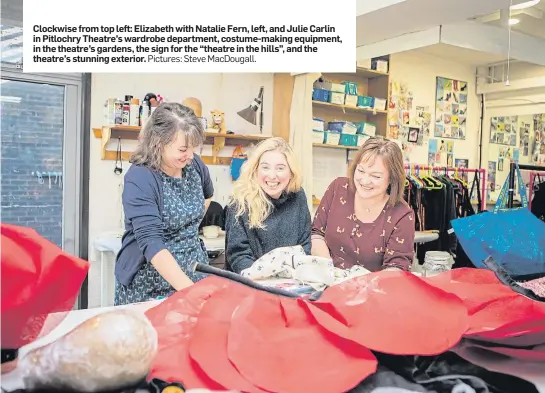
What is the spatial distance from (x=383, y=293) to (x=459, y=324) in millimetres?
125

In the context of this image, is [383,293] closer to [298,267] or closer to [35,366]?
[35,366]

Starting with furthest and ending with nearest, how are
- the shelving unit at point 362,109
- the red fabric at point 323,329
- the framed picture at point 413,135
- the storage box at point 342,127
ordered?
the framed picture at point 413,135 → the shelving unit at point 362,109 → the storage box at point 342,127 → the red fabric at point 323,329

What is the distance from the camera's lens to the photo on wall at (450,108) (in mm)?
6141

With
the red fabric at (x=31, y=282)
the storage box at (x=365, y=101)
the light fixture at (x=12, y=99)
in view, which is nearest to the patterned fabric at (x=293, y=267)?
the red fabric at (x=31, y=282)

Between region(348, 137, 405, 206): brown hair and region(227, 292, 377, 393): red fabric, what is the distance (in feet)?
4.39

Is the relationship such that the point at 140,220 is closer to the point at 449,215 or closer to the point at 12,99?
the point at 12,99

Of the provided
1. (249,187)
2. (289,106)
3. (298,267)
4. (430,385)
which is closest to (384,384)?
(430,385)

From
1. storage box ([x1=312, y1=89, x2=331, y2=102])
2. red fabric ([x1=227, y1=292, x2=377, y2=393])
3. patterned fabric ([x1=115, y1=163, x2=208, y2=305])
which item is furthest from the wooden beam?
red fabric ([x1=227, y1=292, x2=377, y2=393])

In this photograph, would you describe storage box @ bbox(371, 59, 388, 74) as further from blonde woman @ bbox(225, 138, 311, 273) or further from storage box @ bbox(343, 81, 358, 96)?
blonde woman @ bbox(225, 138, 311, 273)

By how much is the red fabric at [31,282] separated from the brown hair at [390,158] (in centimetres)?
153

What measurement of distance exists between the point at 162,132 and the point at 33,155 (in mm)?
2331

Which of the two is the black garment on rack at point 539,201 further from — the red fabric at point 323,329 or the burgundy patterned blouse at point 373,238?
the red fabric at point 323,329

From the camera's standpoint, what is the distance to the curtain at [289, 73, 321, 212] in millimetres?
4250
